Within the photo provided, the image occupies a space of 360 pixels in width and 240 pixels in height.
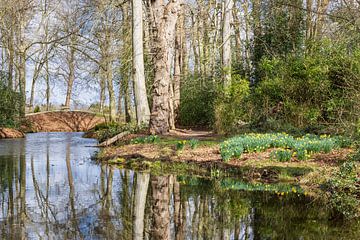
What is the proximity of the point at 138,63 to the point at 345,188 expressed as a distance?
11.0m

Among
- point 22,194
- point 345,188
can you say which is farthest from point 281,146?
point 22,194

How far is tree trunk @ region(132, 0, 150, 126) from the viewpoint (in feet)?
55.2

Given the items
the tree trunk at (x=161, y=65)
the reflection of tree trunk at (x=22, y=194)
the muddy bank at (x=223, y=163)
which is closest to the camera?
the reflection of tree trunk at (x=22, y=194)

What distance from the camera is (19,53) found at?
2864 centimetres

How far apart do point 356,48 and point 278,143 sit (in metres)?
7.15

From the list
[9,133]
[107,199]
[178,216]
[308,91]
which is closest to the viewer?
[178,216]

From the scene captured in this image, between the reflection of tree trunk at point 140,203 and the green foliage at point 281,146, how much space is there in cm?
211

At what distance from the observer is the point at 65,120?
3272 cm

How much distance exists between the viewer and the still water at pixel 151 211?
4.95 meters

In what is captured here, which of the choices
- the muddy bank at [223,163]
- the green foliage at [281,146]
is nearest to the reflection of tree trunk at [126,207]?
the muddy bank at [223,163]

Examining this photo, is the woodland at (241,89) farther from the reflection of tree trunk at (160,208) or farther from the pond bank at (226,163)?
the reflection of tree trunk at (160,208)

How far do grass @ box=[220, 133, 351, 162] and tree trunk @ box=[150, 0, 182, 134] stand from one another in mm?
4535

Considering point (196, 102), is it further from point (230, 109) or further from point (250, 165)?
point (250, 165)

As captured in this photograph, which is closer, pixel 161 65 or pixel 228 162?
pixel 228 162
